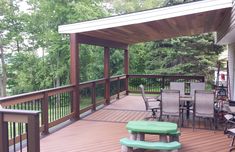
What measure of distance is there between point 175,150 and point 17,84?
15338 mm

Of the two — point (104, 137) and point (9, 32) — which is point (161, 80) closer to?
point (104, 137)

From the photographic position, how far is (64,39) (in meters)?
16.4

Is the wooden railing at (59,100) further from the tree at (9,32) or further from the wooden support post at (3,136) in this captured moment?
the tree at (9,32)

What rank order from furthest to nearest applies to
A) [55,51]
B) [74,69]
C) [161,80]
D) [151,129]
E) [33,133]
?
[55,51], [161,80], [74,69], [151,129], [33,133]

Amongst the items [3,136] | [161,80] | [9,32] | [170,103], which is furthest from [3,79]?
[3,136]

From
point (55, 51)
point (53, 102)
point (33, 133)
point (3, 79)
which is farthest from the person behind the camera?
point (3, 79)

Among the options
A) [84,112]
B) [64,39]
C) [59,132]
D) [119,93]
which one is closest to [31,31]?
[64,39]

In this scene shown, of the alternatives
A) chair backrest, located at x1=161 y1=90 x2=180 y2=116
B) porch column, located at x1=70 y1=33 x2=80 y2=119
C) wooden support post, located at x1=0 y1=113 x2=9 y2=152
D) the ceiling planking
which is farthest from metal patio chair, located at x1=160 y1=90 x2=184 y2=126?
wooden support post, located at x1=0 y1=113 x2=9 y2=152

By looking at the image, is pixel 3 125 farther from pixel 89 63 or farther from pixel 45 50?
pixel 45 50

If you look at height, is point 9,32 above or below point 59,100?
above

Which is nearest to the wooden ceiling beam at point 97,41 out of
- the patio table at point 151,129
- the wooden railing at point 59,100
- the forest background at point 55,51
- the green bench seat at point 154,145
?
the wooden railing at point 59,100

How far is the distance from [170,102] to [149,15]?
82.3 inches

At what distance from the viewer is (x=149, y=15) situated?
21.0 feet

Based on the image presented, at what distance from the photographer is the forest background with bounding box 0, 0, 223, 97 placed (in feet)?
53.1
